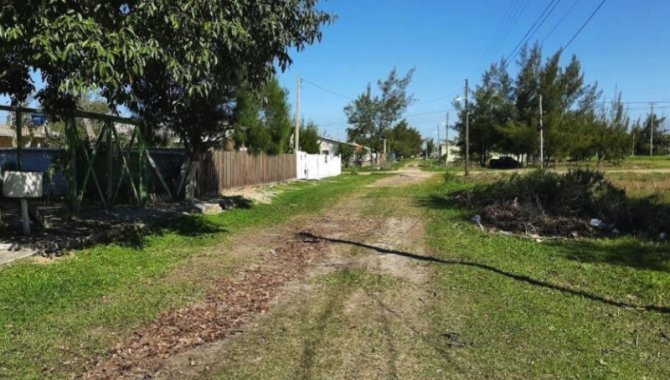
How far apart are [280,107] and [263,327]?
26.6 m

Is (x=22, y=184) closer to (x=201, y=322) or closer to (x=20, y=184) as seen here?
(x=20, y=184)

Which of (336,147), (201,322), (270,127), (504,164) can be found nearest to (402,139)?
(336,147)

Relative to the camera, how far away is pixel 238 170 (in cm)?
2647

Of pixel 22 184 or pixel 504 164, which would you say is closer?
pixel 22 184

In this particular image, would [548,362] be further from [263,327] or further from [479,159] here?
[479,159]

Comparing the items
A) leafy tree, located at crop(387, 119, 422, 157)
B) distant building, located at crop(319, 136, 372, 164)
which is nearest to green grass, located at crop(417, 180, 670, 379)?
distant building, located at crop(319, 136, 372, 164)

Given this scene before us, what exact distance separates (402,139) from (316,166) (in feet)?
215

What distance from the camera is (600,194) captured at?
1598cm

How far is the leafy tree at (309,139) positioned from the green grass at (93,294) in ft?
126

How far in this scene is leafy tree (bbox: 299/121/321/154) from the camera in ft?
167

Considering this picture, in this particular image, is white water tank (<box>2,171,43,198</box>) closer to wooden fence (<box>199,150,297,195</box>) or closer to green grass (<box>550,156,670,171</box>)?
wooden fence (<box>199,150,297,195</box>)

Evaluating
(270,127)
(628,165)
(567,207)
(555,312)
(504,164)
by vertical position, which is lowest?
(555,312)

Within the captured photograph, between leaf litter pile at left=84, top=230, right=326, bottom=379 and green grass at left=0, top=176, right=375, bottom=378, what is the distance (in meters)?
0.20

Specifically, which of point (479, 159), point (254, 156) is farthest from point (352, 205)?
point (479, 159)
